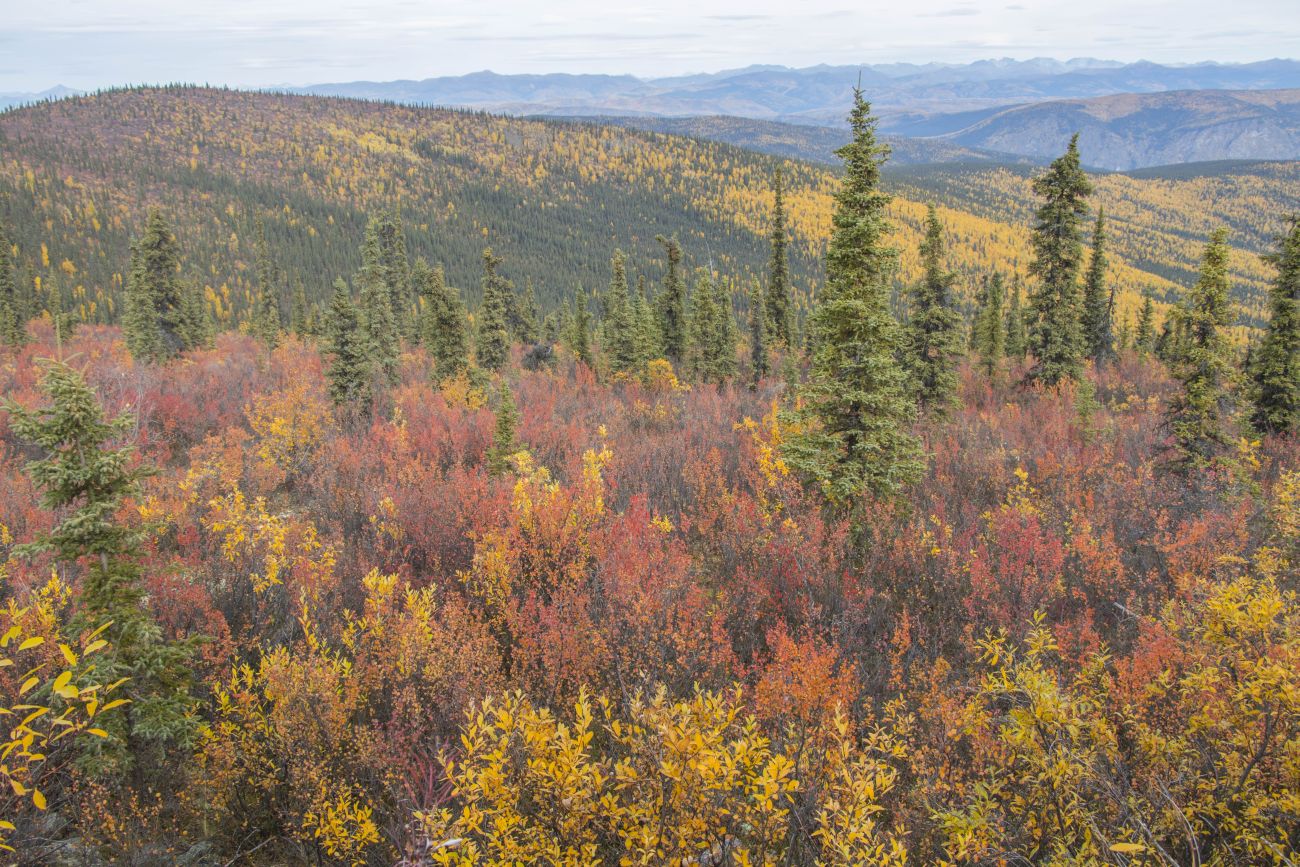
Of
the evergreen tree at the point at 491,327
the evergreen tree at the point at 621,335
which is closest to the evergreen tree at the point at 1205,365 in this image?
the evergreen tree at the point at 621,335

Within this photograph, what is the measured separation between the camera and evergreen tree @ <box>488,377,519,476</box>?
1423 cm

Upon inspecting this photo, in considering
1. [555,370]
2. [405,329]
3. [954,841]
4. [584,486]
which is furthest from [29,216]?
[954,841]

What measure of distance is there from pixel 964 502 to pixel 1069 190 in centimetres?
1587

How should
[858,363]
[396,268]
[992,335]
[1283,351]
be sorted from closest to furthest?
1. [858,363]
2. [1283,351]
3. [992,335]
4. [396,268]

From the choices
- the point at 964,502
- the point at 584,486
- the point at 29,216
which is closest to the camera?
the point at 584,486

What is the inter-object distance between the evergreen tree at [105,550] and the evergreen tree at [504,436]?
27.8 feet

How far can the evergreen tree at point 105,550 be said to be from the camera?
17.4 ft

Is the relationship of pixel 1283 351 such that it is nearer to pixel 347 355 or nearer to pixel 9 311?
pixel 347 355

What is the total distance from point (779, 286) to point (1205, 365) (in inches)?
828

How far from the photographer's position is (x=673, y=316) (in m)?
36.7

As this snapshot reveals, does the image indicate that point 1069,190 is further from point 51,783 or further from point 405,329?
point 405,329

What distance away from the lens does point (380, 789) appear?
6051mm

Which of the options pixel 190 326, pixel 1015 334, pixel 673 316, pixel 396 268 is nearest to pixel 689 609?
pixel 673 316

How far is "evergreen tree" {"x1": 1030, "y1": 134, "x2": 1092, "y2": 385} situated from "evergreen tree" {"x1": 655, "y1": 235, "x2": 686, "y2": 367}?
18.0 metres
